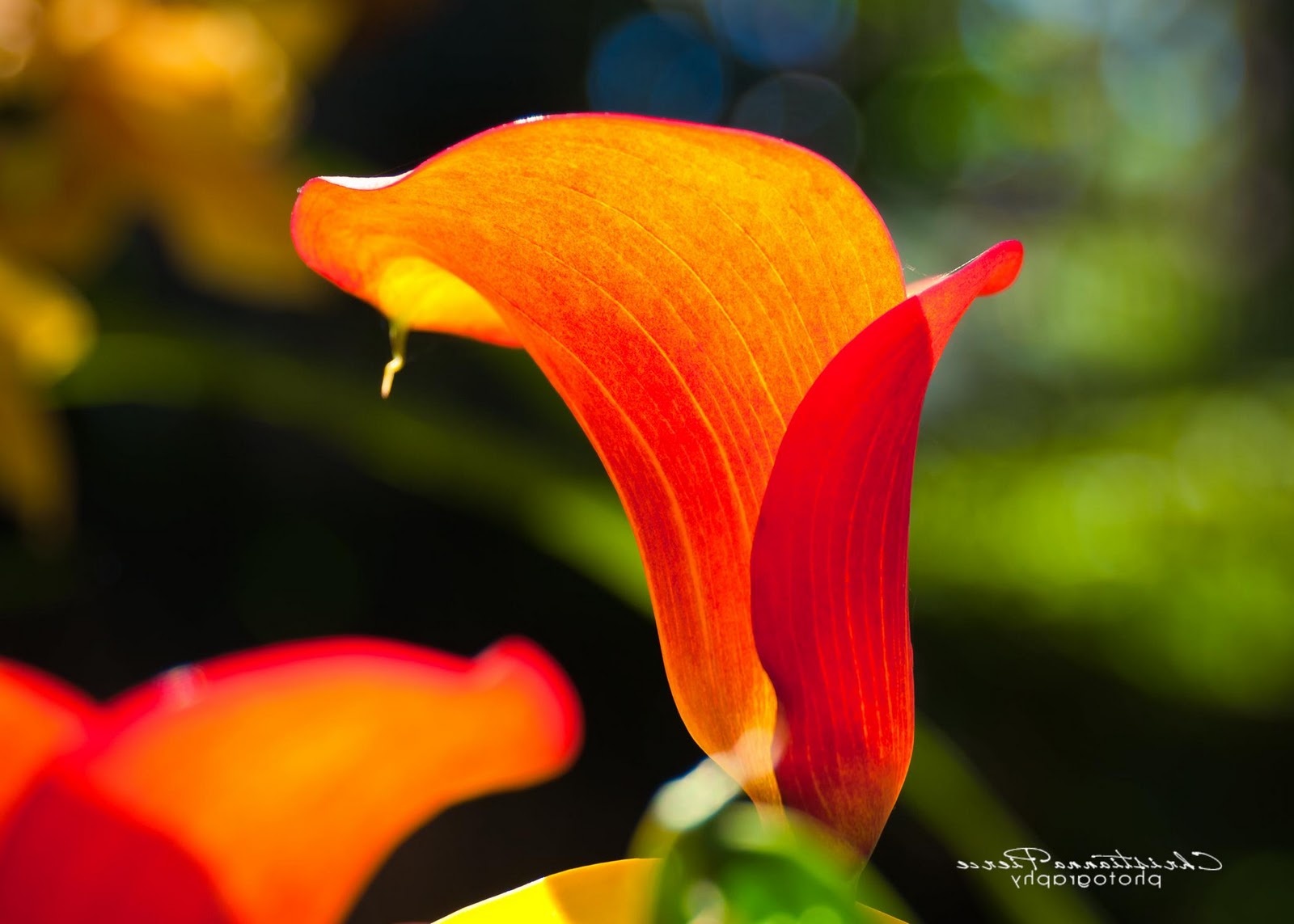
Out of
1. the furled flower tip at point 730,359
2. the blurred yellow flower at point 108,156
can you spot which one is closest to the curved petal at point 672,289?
the furled flower tip at point 730,359

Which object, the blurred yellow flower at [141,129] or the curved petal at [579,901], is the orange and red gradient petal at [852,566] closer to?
the curved petal at [579,901]

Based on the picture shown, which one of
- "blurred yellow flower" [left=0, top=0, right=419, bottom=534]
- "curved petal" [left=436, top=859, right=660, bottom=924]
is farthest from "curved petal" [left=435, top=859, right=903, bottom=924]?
"blurred yellow flower" [left=0, top=0, right=419, bottom=534]

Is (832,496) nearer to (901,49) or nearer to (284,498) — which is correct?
(284,498)

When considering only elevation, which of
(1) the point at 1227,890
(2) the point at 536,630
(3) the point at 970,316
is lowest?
(1) the point at 1227,890

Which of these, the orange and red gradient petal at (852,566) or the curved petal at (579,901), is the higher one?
the orange and red gradient petal at (852,566)

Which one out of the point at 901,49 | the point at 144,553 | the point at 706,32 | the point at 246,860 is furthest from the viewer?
the point at 706,32

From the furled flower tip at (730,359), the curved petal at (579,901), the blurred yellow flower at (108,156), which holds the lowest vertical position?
the curved petal at (579,901)

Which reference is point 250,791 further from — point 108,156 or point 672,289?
point 108,156

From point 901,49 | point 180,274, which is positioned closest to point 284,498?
point 180,274

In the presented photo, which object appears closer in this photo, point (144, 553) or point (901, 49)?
point (144, 553)
